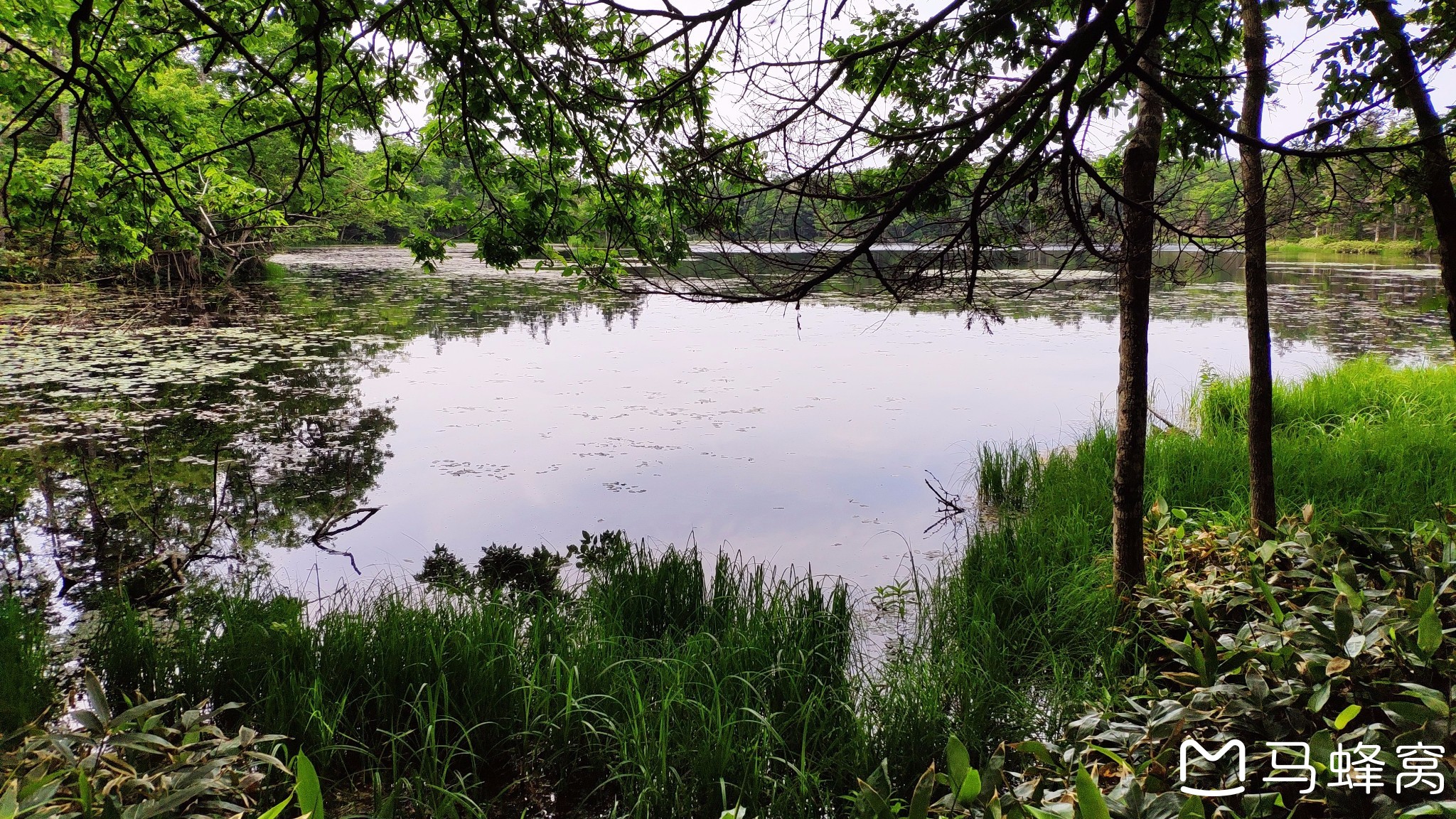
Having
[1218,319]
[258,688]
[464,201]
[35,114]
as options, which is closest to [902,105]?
[464,201]

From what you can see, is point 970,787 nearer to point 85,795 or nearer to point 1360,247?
point 85,795

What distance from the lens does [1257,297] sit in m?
3.43

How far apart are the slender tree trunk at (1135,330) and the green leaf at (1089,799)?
168 cm

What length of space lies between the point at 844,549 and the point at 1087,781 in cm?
404

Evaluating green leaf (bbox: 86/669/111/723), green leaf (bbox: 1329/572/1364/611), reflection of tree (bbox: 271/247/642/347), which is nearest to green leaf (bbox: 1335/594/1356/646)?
green leaf (bbox: 1329/572/1364/611)

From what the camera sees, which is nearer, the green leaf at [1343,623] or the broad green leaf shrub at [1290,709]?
the broad green leaf shrub at [1290,709]

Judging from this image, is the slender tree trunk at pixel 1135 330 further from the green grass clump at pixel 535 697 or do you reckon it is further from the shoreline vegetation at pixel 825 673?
the green grass clump at pixel 535 697

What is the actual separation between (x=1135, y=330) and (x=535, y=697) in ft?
9.04

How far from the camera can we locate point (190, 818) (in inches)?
49.5

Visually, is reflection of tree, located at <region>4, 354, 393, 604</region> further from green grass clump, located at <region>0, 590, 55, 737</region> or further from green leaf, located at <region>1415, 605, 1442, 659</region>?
green leaf, located at <region>1415, 605, 1442, 659</region>

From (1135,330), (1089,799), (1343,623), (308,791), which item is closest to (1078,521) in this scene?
(1135,330)

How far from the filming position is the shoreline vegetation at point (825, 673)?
1.72 m

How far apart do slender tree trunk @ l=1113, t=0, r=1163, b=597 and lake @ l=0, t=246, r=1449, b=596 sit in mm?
220

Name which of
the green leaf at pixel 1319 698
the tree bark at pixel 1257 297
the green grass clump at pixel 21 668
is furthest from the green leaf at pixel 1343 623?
the green grass clump at pixel 21 668
